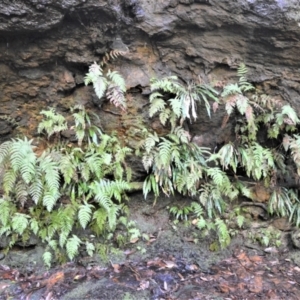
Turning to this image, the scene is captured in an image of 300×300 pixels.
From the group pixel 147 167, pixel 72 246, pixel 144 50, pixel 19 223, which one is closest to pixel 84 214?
pixel 72 246

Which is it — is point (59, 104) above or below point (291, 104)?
below

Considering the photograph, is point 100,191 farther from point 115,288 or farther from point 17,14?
point 17,14

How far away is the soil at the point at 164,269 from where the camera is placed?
13.2 ft

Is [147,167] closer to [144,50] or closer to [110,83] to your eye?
[110,83]

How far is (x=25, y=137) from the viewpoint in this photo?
4.82 meters

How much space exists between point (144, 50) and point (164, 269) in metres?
3.20

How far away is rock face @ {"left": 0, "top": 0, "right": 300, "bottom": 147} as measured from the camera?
4762 mm

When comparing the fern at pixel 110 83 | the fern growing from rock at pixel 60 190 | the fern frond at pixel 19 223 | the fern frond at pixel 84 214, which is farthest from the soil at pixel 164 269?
the fern at pixel 110 83

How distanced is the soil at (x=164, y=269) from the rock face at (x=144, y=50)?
153 centimetres

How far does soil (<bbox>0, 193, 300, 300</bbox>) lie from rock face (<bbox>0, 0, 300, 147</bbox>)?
153 centimetres

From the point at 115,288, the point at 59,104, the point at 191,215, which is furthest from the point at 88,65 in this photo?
the point at 115,288

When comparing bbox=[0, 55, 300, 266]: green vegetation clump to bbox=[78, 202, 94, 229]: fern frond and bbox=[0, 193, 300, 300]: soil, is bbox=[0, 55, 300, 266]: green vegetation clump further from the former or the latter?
bbox=[0, 193, 300, 300]: soil

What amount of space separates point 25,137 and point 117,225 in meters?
1.79

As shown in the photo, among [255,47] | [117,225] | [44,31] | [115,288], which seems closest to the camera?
[115,288]
